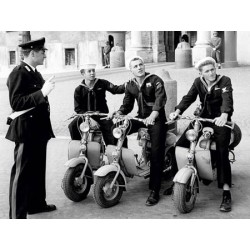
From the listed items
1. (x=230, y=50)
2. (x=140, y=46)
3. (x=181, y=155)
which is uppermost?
(x=140, y=46)

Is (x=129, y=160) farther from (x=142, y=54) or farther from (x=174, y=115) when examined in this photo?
(x=142, y=54)

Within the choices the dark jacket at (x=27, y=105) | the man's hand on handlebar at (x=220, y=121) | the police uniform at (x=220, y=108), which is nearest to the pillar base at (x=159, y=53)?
the police uniform at (x=220, y=108)

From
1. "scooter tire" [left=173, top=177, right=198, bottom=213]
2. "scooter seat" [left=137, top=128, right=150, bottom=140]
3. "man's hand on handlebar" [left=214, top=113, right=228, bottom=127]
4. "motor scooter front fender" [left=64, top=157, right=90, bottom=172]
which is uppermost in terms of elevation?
"man's hand on handlebar" [left=214, top=113, right=228, bottom=127]

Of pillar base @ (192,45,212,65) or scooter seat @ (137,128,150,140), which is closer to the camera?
scooter seat @ (137,128,150,140)

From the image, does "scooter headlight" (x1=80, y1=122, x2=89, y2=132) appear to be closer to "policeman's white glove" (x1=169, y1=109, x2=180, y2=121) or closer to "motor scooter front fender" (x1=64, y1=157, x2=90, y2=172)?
"motor scooter front fender" (x1=64, y1=157, x2=90, y2=172)

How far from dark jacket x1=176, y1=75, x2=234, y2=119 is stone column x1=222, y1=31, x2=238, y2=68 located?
962cm

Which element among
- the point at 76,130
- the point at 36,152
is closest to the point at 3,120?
the point at 76,130

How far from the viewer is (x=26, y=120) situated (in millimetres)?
4238

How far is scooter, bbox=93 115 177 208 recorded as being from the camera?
4598 mm

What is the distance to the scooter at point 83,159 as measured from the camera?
4.81 metres

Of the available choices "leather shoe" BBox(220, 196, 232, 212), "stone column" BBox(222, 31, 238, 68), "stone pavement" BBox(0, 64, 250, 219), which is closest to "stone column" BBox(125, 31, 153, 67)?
"stone column" BBox(222, 31, 238, 68)

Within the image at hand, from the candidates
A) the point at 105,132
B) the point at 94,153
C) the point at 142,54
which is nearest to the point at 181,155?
the point at 94,153

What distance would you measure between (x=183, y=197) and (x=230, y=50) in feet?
37.9

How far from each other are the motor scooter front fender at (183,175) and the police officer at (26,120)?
1.31 metres
